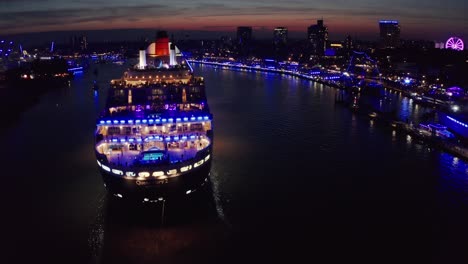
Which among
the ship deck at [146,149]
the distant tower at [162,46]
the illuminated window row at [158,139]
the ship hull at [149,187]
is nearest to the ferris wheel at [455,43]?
the distant tower at [162,46]

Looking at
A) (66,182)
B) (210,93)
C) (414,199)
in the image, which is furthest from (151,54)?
(414,199)

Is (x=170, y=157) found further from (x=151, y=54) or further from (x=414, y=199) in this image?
(x=151, y=54)

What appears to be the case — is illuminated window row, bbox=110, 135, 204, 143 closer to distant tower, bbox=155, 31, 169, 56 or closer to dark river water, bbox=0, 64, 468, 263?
dark river water, bbox=0, 64, 468, 263

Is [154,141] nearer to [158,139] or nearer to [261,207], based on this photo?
[158,139]

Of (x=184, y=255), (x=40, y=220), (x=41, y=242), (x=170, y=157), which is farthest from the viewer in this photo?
(x=170, y=157)

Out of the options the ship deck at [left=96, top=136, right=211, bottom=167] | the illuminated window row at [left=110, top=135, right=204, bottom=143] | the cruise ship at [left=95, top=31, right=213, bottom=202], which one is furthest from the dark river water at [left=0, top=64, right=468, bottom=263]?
the illuminated window row at [left=110, top=135, right=204, bottom=143]
